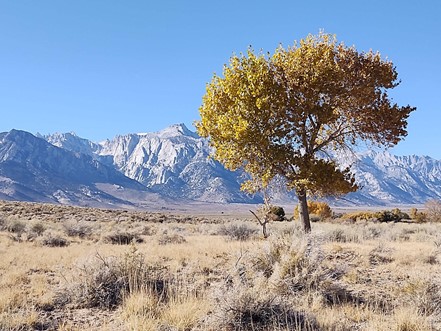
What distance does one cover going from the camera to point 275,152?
15.8 m

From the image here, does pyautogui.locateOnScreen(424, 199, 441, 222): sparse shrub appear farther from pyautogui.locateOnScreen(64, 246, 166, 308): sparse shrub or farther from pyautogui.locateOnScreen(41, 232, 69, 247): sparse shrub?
pyautogui.locateOnScreen(64, 246, 166, 308): sparse shrub

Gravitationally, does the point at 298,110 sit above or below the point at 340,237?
above

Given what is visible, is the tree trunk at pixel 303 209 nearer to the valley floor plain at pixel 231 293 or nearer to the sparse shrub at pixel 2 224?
the valley floor plain at pixel 231 293

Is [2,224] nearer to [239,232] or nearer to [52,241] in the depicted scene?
[52,241]

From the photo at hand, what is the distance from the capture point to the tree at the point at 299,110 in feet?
50.6

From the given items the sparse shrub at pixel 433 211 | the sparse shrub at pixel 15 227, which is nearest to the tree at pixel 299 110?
the sparse shrub at pixel 15 227

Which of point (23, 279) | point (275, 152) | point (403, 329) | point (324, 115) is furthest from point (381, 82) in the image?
point (23, 279)

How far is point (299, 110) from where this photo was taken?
16000 mm

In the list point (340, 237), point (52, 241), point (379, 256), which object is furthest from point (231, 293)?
point (340, 237)

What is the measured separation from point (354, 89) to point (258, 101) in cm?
395

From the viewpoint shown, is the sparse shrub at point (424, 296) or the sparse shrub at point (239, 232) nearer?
the sparse shrub at point (424, 296)

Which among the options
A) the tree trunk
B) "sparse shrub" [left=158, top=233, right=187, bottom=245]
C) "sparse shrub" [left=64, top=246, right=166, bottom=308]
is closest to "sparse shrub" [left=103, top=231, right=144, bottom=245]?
"sparse shrub" [left=158, top=233, right=187, bottom=245]

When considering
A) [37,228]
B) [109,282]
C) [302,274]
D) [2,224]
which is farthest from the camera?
[2,224]

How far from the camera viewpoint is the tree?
15422mm
